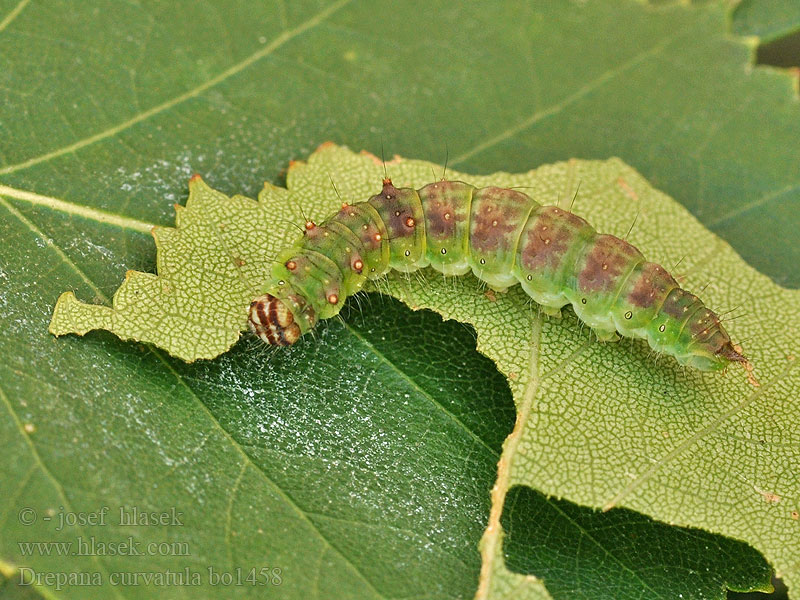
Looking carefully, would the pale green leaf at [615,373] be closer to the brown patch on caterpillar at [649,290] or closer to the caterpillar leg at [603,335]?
the caterpillar leg at [603,335]

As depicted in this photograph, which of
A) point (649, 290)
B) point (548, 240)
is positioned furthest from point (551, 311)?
point (649, 290)

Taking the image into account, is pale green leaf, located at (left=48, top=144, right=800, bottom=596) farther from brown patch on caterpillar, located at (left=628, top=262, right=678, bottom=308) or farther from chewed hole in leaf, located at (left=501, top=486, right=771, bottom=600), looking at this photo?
brown patch on caterpillar, located at (left=628, top=262, right=678, bottom=308)

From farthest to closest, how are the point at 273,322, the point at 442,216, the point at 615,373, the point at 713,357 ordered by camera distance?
the point at 442,216
the point at 615,373
the point at 713,357
the point at 273,322

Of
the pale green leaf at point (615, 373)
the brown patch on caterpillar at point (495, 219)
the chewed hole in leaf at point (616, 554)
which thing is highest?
the brown patch on caterpillar at point (495, 219)

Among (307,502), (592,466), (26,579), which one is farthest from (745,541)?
(26,579)

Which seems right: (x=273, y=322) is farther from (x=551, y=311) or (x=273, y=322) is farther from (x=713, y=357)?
(x=713, y=357)

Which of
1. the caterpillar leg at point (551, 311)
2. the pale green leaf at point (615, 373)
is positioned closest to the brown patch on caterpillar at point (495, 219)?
the pale green leaf at point (615, 373)

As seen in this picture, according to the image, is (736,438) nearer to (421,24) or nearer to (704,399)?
(704,399)
